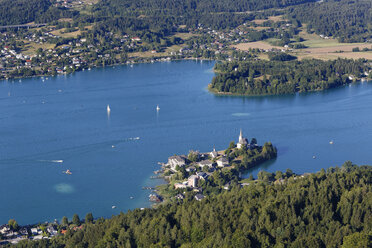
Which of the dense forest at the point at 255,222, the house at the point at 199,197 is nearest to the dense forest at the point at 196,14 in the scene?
the house at the point at 199,197

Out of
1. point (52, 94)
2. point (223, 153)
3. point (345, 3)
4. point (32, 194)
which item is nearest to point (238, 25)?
point (345, 3)

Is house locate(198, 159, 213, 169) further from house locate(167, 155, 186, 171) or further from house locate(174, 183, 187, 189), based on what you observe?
house locate(174, 183, 187, 189)

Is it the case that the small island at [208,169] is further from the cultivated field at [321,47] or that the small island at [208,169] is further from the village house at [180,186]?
the cultivated field at [321,47]

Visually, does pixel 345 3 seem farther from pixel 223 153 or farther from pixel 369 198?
pixel 369 198

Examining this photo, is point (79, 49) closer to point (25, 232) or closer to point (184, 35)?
point (184, 35)

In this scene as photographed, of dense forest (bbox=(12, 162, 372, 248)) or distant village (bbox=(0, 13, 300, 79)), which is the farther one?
distant village (bbox=(0, 13, 300, 79))

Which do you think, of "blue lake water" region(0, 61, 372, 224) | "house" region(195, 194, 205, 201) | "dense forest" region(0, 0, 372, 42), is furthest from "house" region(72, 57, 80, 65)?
"house" region(195, 194, 205, 201)

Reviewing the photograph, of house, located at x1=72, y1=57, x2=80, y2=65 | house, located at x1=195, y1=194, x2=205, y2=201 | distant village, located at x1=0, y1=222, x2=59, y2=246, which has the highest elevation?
house, located at x1=72, y1=57, x2=80, y2=65

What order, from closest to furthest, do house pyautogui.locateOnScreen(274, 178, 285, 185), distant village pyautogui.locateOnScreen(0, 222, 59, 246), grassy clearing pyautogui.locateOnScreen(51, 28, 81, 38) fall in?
distant village pyautogui.locateOnScreen(0, 222, 59, 246), house pyautogui.locateOnScreen(274, 178, 285, 185), grassy clearing pyautogui.locateOnScreen(51, 28, 81, 38)
